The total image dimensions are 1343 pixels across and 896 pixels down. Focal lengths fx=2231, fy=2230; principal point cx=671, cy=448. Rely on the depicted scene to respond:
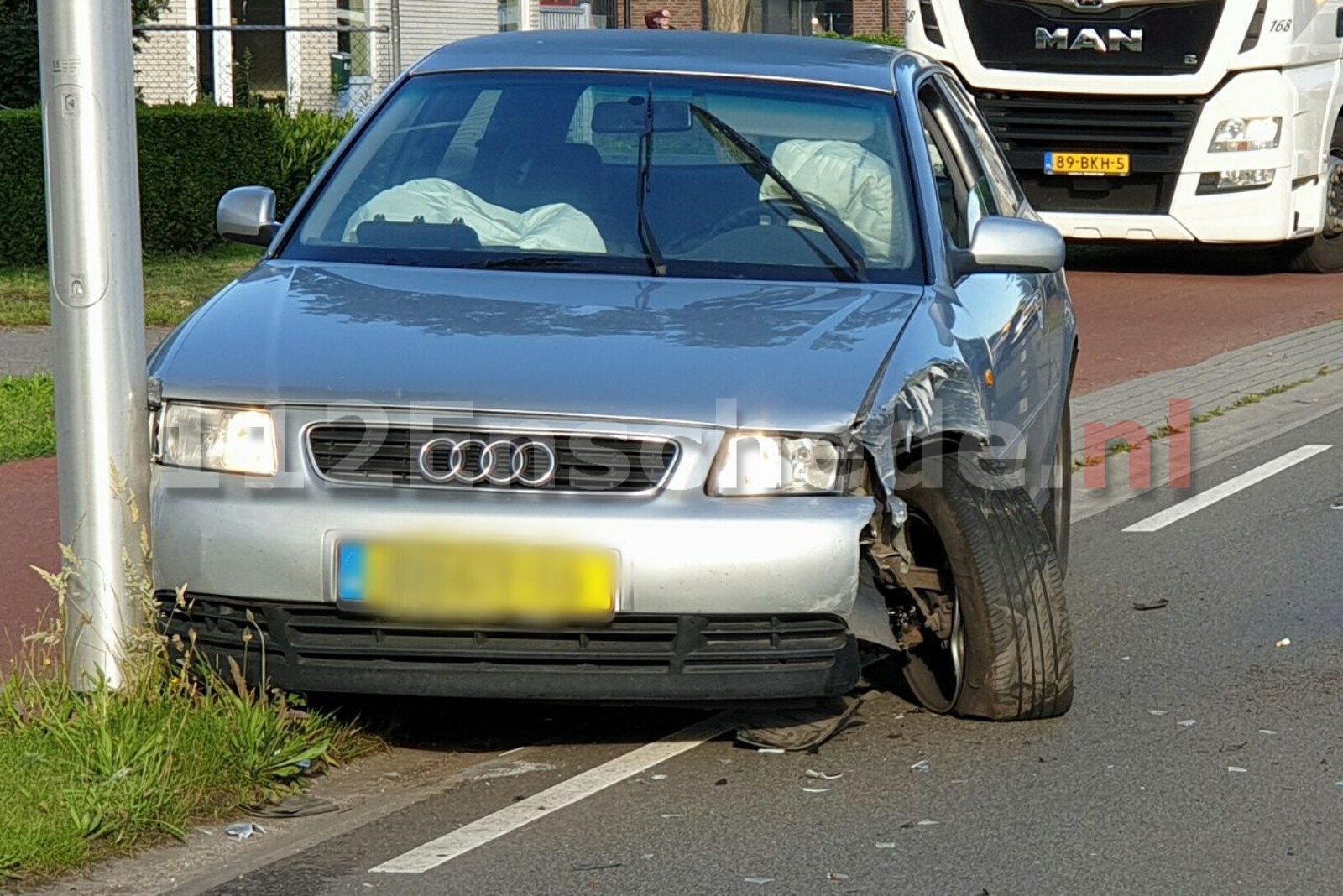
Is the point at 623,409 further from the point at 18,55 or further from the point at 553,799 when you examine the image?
the point at 18,55

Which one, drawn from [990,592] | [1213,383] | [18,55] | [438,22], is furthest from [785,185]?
[438,22]

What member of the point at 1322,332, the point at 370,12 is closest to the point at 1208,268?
the point at 1322,332

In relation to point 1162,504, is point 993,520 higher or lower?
higher

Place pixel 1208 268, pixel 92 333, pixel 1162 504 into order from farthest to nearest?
pixel 1208 268 → pixel 1162 504 → pixel 92 333

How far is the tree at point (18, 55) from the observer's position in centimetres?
2166

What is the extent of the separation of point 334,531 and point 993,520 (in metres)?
1.61

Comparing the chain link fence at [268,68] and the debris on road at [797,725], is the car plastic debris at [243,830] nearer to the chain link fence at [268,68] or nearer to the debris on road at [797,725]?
the debris on road at [797,725]

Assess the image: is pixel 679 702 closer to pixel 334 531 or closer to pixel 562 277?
pixel 334 531

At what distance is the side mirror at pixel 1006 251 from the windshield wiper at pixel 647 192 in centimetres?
80

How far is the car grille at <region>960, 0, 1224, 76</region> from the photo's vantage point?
17.0m

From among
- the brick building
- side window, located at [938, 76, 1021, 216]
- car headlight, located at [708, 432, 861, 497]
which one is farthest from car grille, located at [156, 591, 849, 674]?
the brick building

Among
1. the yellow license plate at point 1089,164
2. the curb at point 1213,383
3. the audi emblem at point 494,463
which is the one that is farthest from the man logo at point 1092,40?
the audi emblem at point 494,463

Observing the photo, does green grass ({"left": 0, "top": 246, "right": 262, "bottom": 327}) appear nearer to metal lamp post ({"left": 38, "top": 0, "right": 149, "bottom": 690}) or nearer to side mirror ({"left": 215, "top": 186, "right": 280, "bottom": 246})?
side mirror ({"left": 215, "top": 186, "right": 280, "bottom": 246})

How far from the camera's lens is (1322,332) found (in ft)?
48.8
